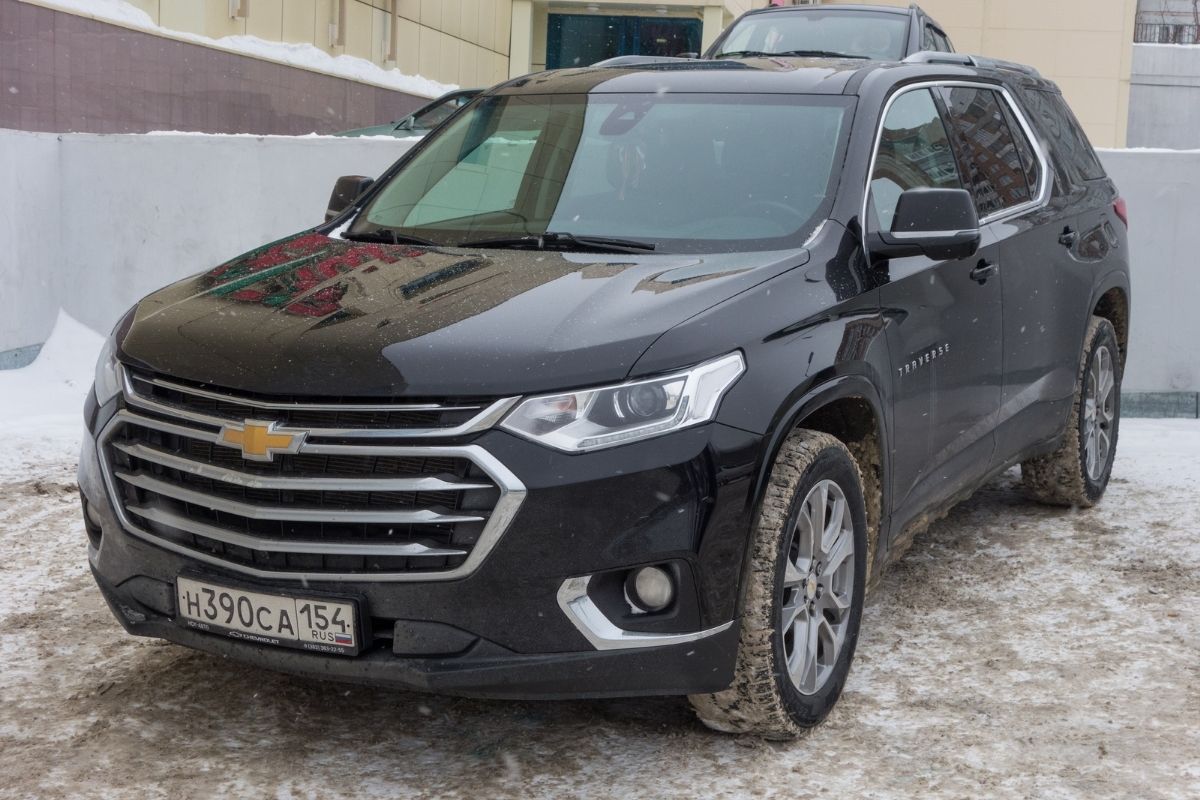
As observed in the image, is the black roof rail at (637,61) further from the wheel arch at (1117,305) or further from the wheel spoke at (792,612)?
the wheel spoke at (792,612)

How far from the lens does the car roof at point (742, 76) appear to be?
14.8ft

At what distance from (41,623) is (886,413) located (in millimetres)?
2638

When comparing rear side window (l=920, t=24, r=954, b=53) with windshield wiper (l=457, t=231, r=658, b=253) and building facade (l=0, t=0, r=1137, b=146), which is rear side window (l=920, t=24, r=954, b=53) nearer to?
building facade (l=0, t=0, r=1137, b=146)

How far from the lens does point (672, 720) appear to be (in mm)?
3756

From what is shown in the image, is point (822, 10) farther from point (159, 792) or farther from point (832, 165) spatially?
point (159, 792)

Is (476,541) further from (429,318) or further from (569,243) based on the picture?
(569,243)

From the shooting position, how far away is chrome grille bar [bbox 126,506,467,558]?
3.07 m

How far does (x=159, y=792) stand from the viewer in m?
3.29

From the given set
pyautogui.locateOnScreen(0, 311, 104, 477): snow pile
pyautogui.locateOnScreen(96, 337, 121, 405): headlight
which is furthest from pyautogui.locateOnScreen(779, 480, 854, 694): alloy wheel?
pyautogui.locateOnScreen(0, 311, 104, 477): snow pile

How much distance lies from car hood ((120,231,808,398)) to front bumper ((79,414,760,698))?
0.65 feet

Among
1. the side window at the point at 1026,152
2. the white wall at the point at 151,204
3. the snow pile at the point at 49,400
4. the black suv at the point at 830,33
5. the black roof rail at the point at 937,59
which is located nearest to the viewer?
the black roof rail at the point at 937,59

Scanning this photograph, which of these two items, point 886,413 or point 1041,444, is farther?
point 1041,444

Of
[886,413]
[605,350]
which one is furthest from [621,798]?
[886,413]

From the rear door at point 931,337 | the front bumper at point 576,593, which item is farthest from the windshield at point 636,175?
the front bumper at point 576,593
